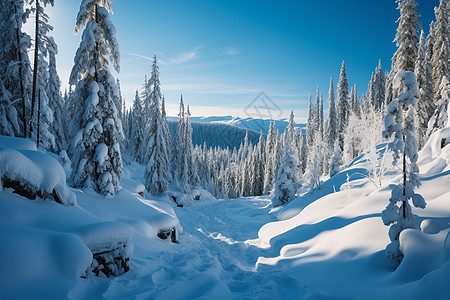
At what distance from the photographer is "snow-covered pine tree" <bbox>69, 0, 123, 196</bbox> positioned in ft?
33.6

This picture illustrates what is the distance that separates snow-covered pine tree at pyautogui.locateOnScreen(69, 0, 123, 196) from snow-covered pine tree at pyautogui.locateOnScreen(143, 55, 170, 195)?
492 inches

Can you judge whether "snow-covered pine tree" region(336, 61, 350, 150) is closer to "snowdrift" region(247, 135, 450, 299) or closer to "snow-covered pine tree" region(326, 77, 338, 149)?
"snow-covered pine tree" region(326, 77, 338, 149)

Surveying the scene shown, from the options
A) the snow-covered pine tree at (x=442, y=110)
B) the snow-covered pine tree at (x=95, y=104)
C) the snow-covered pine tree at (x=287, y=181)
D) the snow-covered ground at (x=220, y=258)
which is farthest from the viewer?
the snow-covered pine tree at (x=287, y=181)

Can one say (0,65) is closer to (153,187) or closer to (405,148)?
(153,187)

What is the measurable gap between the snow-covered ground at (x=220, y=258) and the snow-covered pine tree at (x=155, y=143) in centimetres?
1444

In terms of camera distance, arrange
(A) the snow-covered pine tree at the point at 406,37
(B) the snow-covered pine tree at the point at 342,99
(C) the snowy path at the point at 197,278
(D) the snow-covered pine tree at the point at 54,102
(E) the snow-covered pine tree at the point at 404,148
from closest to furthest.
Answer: (C) the snowy path at the point at 197,278 < (E) the snow-covered pine tree at the point at 404,148 < (A) the snow-covered pine tree at the point at 406,37 < (D) the snow-covered pine tree at the point at 54,102 < (B) the snow-covered pine tree at the point at 342,99

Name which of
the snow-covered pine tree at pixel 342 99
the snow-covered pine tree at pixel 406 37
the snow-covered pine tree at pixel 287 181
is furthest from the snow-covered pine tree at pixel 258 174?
the snow-covered pine tree at pixel 406 37

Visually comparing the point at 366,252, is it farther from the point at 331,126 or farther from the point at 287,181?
the point at 331,126

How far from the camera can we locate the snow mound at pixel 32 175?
17.2ft

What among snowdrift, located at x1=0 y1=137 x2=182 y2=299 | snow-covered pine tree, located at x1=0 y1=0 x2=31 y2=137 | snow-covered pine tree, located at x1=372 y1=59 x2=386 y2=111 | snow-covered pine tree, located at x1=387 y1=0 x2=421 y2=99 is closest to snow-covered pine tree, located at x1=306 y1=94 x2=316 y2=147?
snow-covered pine tree, located at x1=372 y1=59 x2=386 y2=111

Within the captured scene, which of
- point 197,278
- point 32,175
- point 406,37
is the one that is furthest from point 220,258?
point 406,37

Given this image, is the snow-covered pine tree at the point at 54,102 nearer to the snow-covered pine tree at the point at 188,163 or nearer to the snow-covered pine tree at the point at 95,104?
the snow-covered pine tree at the point at 188,163

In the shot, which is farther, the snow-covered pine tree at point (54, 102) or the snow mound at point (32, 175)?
the snow-covered pine tree at point (54, 102)

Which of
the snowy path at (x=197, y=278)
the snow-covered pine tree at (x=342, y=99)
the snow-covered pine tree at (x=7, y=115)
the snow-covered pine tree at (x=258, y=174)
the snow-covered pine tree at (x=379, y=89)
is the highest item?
the snow-covered pine tree at (x=379, y=89)
